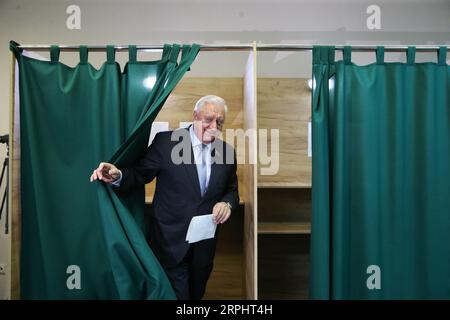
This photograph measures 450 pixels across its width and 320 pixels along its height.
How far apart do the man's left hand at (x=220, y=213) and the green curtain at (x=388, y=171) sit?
21.9 inches

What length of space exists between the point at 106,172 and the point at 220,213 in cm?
63

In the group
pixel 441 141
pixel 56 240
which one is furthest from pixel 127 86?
pixel 441 141

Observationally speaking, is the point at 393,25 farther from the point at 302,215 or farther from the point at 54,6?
the point at 54,6

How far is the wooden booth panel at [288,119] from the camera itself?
2605mm

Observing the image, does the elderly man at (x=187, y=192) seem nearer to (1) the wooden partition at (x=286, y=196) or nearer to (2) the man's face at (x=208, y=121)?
(2) the man's face at (x=208, y=121)

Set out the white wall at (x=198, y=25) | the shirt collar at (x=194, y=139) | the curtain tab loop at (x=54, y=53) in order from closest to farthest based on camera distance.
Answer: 1. the curtain tab loop at (x=54, y=53)
2. the shirt collar at (x=194, y=139)
3. the white wall at (x=198, y=25)

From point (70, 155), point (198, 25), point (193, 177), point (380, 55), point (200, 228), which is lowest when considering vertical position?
point (200, 228)

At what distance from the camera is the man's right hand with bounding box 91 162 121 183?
1546mm

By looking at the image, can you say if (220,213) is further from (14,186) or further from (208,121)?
(14,186)

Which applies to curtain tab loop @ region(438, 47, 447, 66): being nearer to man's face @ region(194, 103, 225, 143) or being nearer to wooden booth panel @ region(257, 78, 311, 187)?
wooden booth panel @ region(257, 78, 311, 187)

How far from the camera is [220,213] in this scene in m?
1.75

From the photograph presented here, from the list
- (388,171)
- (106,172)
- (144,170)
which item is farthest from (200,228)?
(388,171)

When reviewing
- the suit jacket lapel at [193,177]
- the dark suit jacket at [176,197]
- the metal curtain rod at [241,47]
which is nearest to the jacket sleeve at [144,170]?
the dark suit jacket at [176,197]

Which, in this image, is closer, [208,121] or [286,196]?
[208,121]
